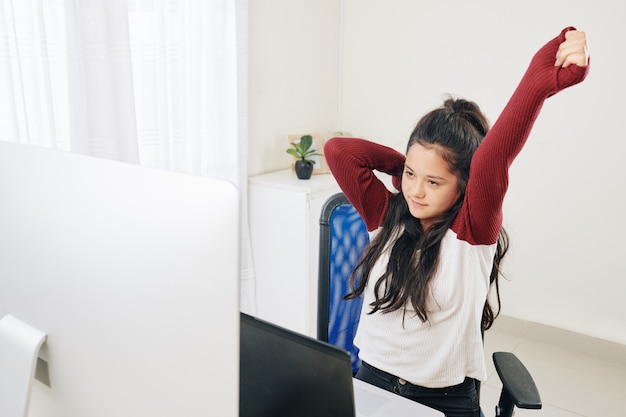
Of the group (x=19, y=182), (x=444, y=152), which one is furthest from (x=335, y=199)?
(x=19, y=182)

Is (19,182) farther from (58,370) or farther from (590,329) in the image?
(590,329)

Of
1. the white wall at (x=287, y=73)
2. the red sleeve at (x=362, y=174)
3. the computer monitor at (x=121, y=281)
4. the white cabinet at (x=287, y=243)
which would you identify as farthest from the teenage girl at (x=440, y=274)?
the white wall at (x=287, y=73)

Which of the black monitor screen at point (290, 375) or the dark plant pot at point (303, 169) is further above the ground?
the black monitor screen at point (290, 375)

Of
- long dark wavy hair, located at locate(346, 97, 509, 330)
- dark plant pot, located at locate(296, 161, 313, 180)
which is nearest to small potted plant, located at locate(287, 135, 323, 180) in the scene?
dark plant pot, located at locate(296, 161, 313, 180)

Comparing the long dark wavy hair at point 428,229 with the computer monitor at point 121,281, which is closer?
the computer monitor at point 121,281

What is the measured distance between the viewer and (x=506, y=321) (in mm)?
2832

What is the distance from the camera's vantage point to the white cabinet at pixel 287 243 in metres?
2.40

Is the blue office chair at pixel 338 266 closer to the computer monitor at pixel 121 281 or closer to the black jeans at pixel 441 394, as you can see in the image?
the black jeans at pixel 441 394

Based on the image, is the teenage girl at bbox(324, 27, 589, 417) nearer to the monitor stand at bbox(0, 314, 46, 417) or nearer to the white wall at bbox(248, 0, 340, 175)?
the monitor stand at bbox(0, 314, 46, 417)

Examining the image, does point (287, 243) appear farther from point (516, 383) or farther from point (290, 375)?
point (290, 375)

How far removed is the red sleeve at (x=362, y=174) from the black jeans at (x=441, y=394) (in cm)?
36

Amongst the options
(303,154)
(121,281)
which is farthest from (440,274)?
(303,154)

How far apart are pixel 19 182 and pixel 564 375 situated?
247cm

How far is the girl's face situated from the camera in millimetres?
1139
